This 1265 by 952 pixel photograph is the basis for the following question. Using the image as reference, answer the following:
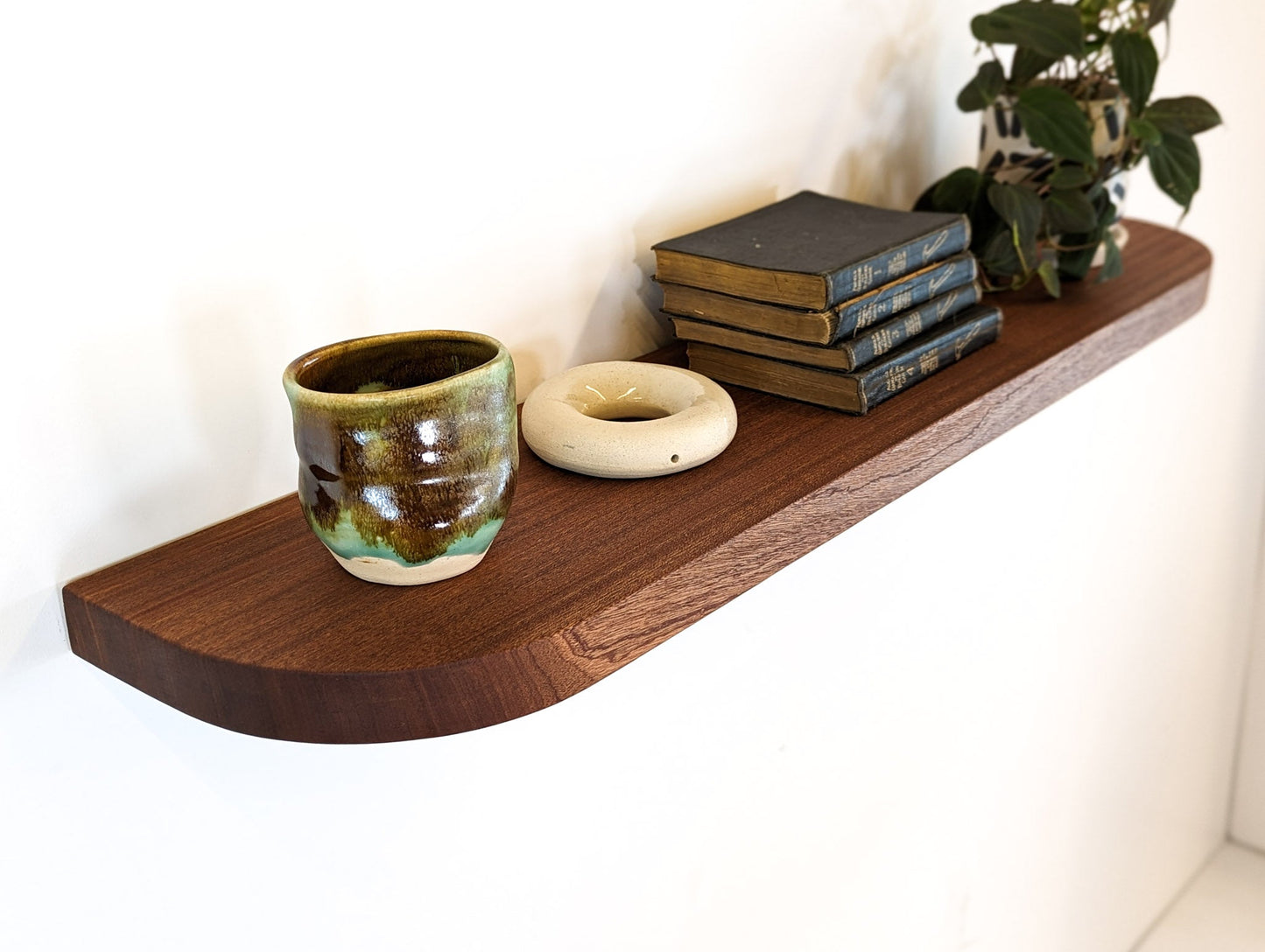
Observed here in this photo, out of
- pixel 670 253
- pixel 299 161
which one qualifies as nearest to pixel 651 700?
pixel 670 253

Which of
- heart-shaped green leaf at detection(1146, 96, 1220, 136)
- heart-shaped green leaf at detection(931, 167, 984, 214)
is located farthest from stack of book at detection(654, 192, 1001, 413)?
heart-shaped green leaf at detection(1146, 96, 1220, 136)

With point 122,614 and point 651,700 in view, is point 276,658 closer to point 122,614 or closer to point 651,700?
point 122,614

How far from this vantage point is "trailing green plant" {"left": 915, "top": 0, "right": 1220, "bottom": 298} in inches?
28.2

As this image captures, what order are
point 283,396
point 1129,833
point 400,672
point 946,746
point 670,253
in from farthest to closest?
point 1129,833 < point 946,746 < point 670,253 < point 283,396 < point 400,672

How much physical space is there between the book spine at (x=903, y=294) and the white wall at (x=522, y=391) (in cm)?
14

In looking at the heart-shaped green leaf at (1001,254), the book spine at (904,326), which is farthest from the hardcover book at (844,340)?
the heart-shaped green leaf at (1001,254)

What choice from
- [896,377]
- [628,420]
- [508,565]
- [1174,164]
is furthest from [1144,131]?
[508,565]

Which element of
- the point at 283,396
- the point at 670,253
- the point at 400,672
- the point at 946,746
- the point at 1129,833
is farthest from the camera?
the point at 1129,833

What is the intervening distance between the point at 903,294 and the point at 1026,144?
0.24 m

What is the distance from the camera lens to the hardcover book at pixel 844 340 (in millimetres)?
604

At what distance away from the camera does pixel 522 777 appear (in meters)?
0.66

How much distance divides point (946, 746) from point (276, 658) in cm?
72

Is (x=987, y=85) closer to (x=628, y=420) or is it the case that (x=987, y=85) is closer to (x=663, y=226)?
(x=663, y=226)

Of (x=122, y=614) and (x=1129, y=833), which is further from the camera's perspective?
(x=1129, y=833)
